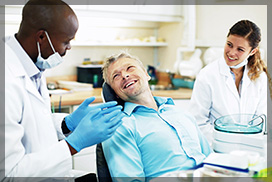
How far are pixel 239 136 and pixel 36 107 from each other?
2.60ft

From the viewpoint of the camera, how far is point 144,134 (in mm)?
1502

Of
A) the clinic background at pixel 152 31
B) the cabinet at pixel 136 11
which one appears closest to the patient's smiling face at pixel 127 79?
the clinic background at pixel 152 31

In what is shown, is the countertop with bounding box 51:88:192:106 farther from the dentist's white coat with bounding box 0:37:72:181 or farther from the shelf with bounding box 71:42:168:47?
the dentist's white coat with bounding box 0:37:72:181

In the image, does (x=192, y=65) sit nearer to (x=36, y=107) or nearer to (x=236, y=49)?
(x=236, y=49)

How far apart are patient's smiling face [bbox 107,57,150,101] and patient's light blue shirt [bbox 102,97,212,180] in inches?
2.4

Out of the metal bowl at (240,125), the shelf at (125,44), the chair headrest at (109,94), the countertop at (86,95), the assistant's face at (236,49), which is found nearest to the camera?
the metal bowl at (240,125)

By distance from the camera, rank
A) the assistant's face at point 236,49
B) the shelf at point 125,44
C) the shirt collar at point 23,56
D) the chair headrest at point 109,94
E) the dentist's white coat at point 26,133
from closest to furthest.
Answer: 1. the dentist's white coat at point 26,133
2. the shirt collar at point 23,56
3. the chair headrest at point 109,94
4. the assistant's face at point 236,49
5. the shelf at point 125,44

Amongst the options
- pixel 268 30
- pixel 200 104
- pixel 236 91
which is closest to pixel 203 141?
pixel 200 104

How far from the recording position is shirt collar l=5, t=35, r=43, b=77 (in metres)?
1.16

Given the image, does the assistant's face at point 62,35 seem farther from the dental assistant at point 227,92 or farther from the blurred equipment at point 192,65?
the blurred equipment at point 192,65

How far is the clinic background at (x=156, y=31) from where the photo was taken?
2914 mm

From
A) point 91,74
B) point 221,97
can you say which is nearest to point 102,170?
point 221,97

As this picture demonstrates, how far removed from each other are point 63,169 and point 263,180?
0.68 meters

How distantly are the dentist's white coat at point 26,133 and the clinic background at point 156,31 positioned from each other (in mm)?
1736
